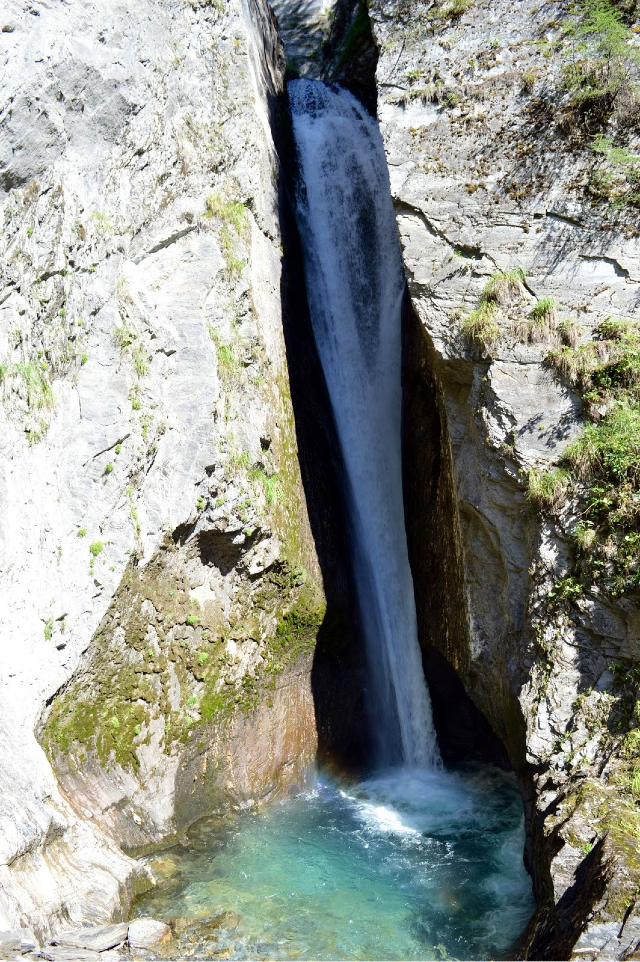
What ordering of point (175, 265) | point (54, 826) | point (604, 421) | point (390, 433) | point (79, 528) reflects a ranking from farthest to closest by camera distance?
point (390, 433)
point (175, 265)
point (79, 528)
point (604, 421)
point (54, 826)

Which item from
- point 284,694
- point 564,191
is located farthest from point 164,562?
point 564,191

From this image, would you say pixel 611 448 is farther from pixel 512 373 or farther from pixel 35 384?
pixel 35 384

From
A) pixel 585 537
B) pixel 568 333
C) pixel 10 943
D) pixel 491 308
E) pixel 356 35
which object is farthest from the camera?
pixel 356 35

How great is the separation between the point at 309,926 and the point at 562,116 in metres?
8.35

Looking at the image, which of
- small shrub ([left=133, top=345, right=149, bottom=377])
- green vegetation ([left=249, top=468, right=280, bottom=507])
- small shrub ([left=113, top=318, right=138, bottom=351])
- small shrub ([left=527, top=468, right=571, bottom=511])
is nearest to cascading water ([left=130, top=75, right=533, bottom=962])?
green vegetation ([left=249, top=468, right=280, bottom=507])

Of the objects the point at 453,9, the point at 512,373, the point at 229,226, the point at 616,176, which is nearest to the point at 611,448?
the point at 512,373

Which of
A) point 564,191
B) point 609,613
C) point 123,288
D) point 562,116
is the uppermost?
point 562,116

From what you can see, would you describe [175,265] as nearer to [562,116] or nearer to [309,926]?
[562,116]

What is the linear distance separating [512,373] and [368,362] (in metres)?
3.68

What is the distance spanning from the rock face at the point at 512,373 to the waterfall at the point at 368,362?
806mm

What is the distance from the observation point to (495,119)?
26.7ft

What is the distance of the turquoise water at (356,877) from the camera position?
19.6ft

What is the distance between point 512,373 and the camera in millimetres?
7277

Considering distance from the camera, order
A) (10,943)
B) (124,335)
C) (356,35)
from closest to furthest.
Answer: (10,943)
(124,335)
(356,35)
